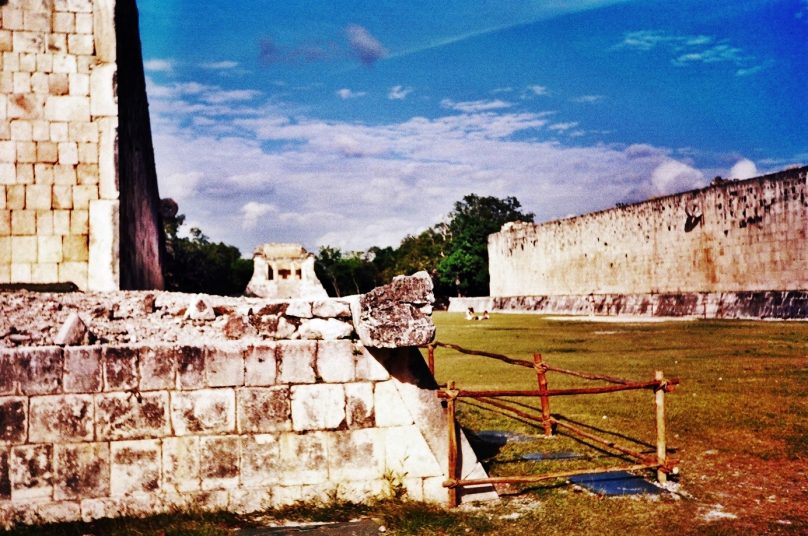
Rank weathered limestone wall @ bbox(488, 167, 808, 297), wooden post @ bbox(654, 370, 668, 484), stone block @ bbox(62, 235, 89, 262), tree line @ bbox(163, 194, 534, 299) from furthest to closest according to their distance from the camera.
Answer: tree line @ bbox(163, 194, 534, 299)
weathered limestone wall @ bbox(488, 167, 808, 297)
stone block @ bbox(62, 235, 89, 262)
wooden post @ bbox(654, 370, 668, 484)

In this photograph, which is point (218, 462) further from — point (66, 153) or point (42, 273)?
point (66, 153)

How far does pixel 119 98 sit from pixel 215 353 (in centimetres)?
612

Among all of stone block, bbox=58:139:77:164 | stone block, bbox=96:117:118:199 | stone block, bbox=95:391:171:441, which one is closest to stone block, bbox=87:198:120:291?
stone block, bbox=96:117:118:199

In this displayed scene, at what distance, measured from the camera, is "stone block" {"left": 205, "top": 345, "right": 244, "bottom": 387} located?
16.6 feet

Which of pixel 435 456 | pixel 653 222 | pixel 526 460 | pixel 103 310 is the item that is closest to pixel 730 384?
pixel 526 460

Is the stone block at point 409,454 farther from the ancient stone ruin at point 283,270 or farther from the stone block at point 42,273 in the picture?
the ancient stone ruin at point 283,270

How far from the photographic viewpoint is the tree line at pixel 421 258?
5762 centimetres

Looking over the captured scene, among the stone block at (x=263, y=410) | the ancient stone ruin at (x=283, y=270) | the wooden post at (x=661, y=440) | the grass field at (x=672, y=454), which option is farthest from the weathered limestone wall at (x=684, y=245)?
the stone block at (x=263, y=410)

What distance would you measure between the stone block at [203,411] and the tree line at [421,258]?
35521mm

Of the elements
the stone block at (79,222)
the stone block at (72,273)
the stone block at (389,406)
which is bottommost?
the stone block at (389,406)

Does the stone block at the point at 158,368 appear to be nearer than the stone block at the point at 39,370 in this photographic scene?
No

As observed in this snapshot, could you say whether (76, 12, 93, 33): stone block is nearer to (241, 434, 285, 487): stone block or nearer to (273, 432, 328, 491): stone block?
(241, 434, 285, 487): stone block

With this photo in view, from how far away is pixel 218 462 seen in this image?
5012 millimetres

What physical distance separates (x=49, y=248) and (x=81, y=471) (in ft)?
17.1
